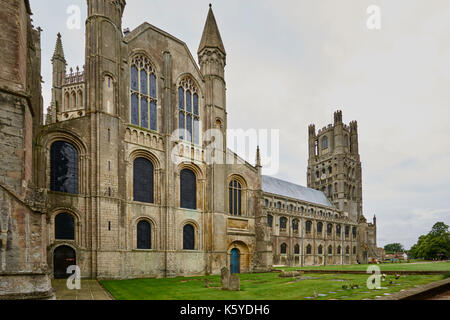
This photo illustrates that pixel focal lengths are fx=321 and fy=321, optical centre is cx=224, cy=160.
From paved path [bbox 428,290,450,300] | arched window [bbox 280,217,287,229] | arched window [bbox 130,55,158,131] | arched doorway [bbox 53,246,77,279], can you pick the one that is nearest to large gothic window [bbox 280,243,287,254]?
arched window [bbox 280,217,287,229]

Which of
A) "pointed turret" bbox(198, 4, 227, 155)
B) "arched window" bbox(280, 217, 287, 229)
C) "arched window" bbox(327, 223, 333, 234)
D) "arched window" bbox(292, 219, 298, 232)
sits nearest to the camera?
"pointed turret" bbox(198, 4, 227, 155)

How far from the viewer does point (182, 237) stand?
31.0 m

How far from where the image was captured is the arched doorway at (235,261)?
35.8 m

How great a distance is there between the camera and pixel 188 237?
31.8 metres

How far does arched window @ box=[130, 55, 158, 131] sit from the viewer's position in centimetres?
2978

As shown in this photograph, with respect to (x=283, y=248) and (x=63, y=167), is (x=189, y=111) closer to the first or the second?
(x=63, y=167)

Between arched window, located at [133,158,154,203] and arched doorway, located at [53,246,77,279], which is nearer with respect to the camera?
arched doorway, located at [53,246,77,279]

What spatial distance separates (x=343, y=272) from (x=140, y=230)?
64.8 feet

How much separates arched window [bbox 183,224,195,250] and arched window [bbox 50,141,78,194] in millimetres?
11326

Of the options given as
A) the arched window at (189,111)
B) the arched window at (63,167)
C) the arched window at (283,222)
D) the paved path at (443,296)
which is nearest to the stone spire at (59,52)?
the arched window at (189,111)

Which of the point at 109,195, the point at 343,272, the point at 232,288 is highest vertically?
the point at 109,195

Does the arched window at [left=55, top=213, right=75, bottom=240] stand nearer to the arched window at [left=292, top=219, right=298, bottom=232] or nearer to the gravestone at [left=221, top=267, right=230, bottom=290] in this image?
the gravestone at [left=221, top=267, right=230, bottom=290]
